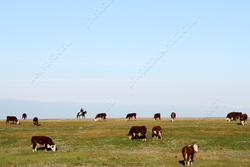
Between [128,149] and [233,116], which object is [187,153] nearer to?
[128,149]

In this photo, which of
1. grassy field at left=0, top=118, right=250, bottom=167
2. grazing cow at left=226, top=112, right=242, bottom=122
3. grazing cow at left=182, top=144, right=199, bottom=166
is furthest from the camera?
grazing cow at left=226, top=112, right=242, bottom=122

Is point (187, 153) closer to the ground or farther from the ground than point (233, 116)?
closer to the ground

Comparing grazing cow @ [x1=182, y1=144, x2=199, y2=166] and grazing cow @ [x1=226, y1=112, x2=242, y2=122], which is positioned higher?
grazing cow @ [x1=226, y1=112, x2=242, y2=122]

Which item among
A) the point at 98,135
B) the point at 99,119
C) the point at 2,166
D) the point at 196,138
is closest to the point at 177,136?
the point at 196,138

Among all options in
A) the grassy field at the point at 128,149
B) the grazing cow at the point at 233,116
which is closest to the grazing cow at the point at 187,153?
the grassy field at the point at 128,149

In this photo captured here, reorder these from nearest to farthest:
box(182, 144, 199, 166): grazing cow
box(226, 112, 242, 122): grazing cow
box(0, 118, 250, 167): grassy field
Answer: box(182, 144, 199, 166): grazing cow < box(0, 118, 250, 167): grassy field < box(226, 112, 242, 122): grazing cow

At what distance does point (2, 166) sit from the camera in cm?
2472

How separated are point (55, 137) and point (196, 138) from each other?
768 inches

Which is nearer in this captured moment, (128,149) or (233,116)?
(128,149)

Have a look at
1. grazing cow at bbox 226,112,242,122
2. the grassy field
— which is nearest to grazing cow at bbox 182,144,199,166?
the grassy field

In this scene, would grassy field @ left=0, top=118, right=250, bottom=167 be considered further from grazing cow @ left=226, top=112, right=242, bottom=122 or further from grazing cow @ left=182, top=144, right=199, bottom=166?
grazing cow @ left=226, top=112, right=242, bottom=122

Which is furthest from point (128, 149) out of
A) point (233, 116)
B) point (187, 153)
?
point (233, 116)

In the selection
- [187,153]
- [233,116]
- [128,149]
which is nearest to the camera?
[187,153]

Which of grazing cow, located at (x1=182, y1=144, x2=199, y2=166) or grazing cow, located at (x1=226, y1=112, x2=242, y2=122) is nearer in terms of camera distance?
grazing cow, located at (x1=182, y1=144, x2=199, y2=166)
